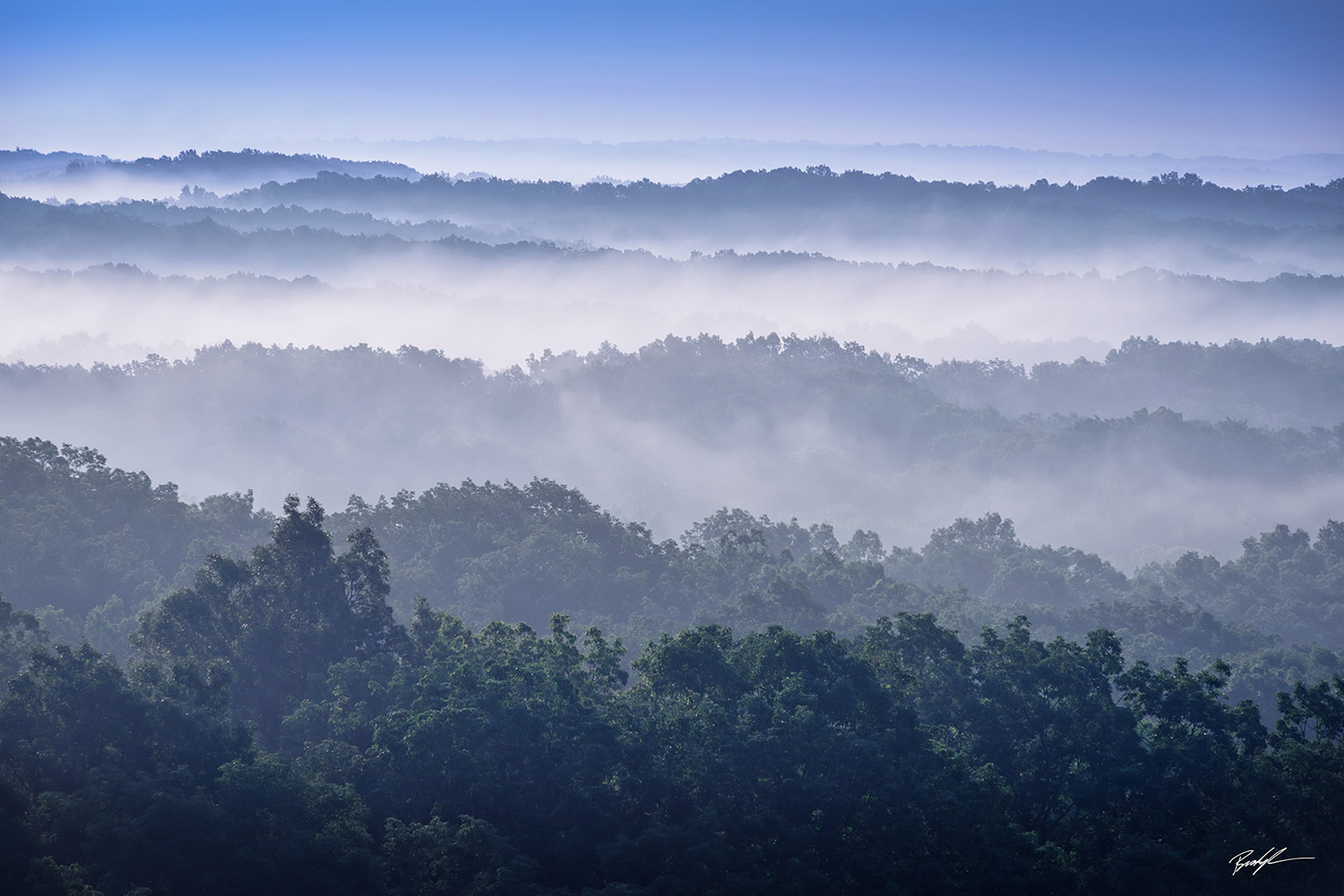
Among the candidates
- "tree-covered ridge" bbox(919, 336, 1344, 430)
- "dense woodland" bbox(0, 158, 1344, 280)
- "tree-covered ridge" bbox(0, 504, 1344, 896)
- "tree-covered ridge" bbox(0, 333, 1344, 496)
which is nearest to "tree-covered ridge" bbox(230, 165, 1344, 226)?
"dense woodland" bbox(0, 158, 1344, 280)

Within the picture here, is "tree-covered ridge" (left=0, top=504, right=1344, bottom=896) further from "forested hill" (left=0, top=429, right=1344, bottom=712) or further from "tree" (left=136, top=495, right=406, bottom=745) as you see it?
"forested hill" (left=0, top=429, right=1344, bottom=712)

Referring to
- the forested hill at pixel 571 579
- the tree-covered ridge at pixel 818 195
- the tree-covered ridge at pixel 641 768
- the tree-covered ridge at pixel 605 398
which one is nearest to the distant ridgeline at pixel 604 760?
the tree-covered ridge at pixel 641 768

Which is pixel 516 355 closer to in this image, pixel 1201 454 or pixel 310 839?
pixel 1201 454

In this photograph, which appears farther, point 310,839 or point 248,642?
point 248,642

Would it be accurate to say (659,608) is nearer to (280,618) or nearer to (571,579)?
(571,579)

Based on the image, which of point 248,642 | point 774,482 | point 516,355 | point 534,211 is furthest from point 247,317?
point 248,642
